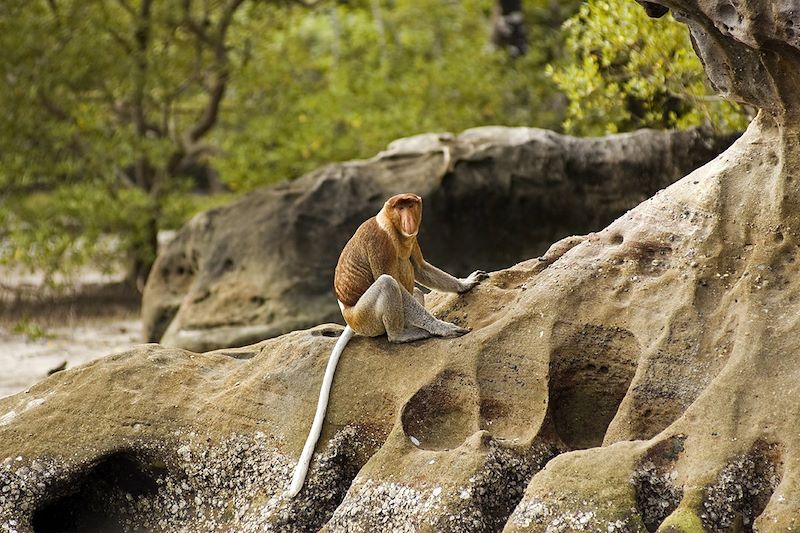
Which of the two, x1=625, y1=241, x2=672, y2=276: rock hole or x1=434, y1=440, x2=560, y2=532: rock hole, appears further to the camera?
x1=625, y1=241, x2=672, y2=276: rock hole

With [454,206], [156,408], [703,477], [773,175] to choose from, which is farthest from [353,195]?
[703,477]

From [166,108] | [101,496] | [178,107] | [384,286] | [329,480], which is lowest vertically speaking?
[178,107]

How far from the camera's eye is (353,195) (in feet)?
38.9

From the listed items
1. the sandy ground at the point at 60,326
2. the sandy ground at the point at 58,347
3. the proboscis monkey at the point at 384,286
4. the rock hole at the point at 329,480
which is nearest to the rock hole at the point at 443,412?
the rock hole at the point at 329,480

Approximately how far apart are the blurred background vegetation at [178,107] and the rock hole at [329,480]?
290 inches

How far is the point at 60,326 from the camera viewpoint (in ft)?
→ 51.9

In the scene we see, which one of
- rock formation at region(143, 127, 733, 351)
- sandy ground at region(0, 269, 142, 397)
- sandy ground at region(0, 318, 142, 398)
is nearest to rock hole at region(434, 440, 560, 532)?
rock formation at region(143, 127, 733, 351)

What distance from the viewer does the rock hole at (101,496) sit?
6688mm

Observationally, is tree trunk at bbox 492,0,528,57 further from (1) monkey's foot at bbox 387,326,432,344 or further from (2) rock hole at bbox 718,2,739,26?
(2) rock hole at bbox 718,2,739,26

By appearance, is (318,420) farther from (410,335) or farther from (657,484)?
(657,484)

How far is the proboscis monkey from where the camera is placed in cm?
649

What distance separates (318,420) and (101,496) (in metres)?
1.42

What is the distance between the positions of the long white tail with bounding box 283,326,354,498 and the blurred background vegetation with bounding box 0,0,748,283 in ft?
23.1

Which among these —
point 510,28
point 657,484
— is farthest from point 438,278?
point 510,28
